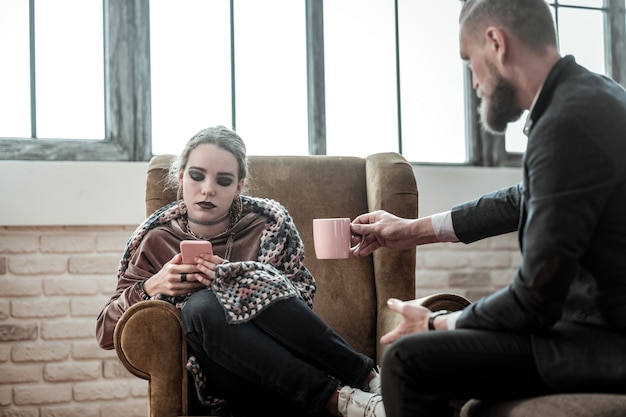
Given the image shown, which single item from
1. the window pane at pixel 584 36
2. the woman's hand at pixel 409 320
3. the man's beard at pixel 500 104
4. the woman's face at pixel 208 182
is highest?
the window pane at pixel 584 36

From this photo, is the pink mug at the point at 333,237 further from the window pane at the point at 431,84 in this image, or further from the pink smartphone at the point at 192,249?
the window pane at the point at 431,84

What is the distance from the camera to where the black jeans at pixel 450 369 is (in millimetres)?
1395

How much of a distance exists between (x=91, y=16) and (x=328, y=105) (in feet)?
3.66

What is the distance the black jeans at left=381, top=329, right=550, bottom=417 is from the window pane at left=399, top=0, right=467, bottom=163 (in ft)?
7.78

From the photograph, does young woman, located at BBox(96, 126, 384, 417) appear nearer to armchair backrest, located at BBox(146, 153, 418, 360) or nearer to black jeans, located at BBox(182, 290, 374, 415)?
black jeans, located at BBox(182, 290, 374, 415)

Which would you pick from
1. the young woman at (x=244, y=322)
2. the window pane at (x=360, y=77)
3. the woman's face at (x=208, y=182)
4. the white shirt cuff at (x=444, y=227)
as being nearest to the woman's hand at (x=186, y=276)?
the young woman at (x=244, y=322)

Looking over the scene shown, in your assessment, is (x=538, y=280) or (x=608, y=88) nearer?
(x=538, y=280)

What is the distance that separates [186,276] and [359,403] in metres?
0.57

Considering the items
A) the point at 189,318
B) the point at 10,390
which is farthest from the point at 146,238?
the point at 10,390

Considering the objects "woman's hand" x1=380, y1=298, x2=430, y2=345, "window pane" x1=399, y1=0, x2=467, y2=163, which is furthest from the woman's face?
"window pane" x1=399, y1=0, x2=467, y2=163

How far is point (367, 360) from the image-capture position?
2.04 metres

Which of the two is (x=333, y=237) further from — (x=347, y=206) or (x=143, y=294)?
(x=347, y=206)

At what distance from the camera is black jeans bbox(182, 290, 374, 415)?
1936 mm

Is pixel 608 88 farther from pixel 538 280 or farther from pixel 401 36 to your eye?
pixel 401 36
